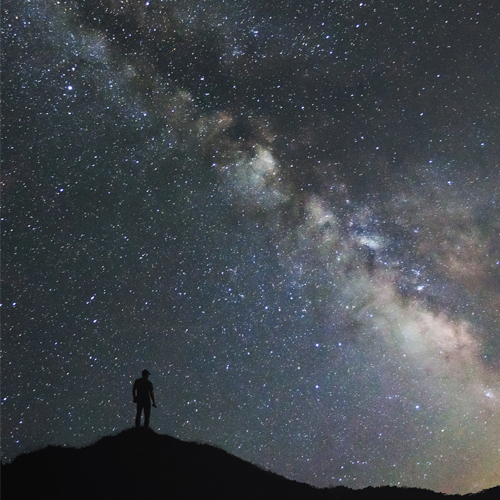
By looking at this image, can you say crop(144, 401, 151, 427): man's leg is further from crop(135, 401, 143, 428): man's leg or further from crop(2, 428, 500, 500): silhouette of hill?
crop(2, 428, 500, 500): silhouette of hill

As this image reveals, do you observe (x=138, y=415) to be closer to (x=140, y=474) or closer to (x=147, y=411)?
(x=147, y=411)

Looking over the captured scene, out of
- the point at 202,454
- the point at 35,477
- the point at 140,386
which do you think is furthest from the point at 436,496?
the point at 35,477

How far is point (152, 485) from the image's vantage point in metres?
8.97

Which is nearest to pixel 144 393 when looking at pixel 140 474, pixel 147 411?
pixel 147 411

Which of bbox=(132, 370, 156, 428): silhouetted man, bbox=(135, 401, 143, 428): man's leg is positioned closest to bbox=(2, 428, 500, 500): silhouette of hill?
bbox=(135, 401, 143, 428): man's leg

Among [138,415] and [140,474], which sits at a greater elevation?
[138,415]

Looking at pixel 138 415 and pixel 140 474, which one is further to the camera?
pixel 138 415

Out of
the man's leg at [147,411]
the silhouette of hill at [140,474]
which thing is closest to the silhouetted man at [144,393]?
the man's leg at [147,411]

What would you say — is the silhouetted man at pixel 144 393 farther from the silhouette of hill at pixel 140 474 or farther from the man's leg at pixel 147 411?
the silhouette of hill at pixel 140 474

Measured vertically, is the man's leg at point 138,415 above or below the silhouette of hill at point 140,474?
above

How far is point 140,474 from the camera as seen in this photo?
9.20 meters

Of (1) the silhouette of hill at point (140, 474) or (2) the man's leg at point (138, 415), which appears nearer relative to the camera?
(1) the silhouette of hill at point (140, 474)

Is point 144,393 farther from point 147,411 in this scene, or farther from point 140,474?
point 140,474

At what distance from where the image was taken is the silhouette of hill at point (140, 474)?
343 inches
